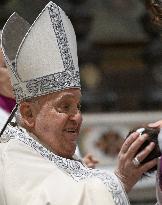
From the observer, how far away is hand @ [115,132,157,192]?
196 cm

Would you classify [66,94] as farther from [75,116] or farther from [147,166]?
[147,166]

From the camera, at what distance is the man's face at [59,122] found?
202 centimetres

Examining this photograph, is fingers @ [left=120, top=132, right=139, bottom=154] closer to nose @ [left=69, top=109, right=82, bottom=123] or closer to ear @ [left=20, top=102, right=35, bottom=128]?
nose @ [left=69, top=109, right=82, bottom=123]

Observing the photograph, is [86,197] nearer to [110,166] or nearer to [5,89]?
[5,89]

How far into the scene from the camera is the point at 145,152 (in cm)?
195

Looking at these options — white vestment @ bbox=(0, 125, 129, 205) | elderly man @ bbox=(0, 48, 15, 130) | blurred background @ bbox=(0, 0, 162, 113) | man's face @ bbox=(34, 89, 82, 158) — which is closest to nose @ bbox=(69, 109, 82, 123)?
man's face @ bbox=(34, 89, 82, 158)

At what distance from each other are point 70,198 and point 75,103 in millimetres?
260

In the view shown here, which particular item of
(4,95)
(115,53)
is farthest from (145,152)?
(115,53)

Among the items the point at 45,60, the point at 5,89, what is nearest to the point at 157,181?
the point at 45,60

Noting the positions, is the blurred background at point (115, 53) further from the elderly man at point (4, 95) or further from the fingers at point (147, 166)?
the fingers at point (147, 166)

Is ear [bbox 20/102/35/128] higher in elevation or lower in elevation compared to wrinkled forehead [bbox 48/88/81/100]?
lower

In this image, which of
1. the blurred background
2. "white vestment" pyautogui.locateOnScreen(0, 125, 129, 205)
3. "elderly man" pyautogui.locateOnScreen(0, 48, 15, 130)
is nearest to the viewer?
"white vestment" pyautogui.locateOnScreen(0, 125, 129, 205)

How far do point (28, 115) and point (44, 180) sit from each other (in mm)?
194

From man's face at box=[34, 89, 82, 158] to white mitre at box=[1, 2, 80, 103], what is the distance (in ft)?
0.10
